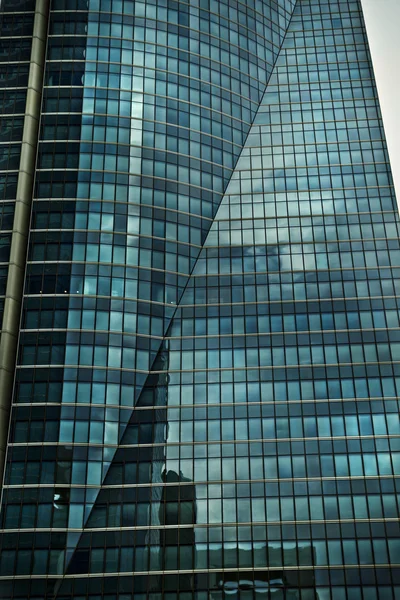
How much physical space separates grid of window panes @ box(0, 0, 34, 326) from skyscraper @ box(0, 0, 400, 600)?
296 millimetres

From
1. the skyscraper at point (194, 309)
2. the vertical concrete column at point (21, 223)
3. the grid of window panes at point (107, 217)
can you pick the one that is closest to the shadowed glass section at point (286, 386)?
the skyscraper at point (194, 309)

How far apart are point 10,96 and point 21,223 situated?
1874 cm

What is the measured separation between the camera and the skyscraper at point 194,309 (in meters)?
74.2

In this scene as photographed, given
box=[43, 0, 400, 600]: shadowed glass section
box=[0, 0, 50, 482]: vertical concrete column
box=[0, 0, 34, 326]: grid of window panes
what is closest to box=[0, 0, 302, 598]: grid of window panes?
box=[0, 0, 50, 482]: vertical concrete column

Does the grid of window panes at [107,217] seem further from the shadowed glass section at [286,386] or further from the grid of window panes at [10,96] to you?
the grid of window panes at [10,96]

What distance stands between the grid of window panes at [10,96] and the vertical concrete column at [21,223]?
94 centimetres

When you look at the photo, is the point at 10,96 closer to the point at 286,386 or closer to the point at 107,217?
the point at 107,217

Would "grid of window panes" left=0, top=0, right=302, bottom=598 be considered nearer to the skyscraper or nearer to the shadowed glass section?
the skyscraper

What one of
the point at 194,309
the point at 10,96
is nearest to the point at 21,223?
the point at 10,96

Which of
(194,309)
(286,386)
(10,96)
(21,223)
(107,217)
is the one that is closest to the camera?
(286,386)

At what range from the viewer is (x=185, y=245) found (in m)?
89.6

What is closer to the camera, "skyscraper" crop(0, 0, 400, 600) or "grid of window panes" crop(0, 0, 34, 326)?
"skyscraper" crop(0, 0, 400, 600)

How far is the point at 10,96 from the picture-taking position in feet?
306

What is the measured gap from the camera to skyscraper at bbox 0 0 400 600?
243 feet
